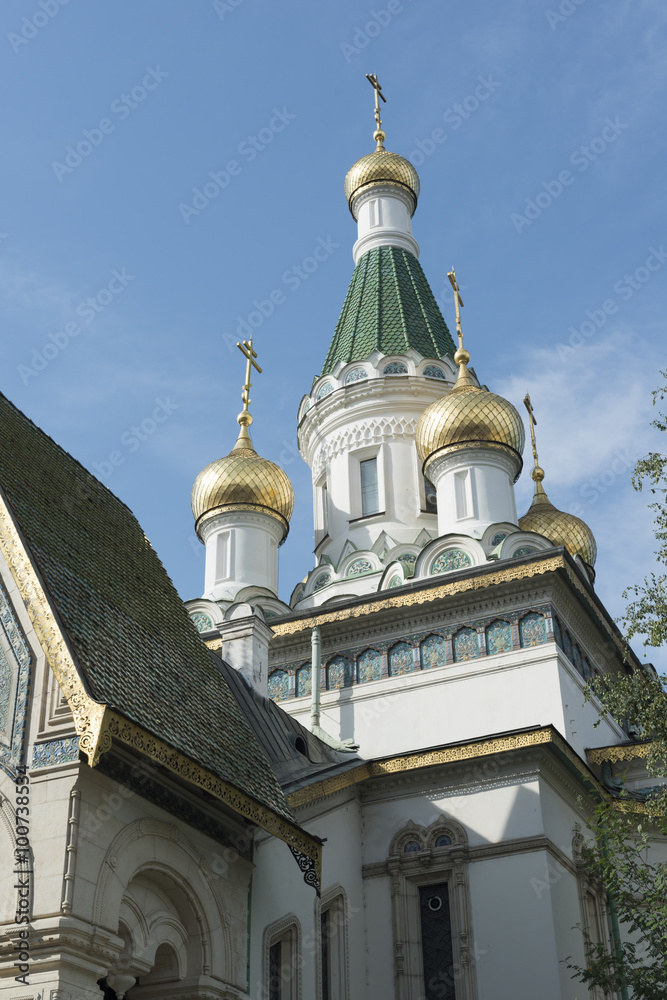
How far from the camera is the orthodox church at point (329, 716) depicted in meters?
7.14

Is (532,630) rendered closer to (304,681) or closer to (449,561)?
(449,561)

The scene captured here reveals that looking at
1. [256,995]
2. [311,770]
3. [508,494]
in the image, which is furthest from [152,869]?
[508,494]

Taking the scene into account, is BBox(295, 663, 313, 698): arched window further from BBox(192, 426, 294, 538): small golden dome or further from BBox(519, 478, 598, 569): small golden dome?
BBox(519, 478, 598, 569): small golden dome

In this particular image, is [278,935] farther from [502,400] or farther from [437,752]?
[502,400]

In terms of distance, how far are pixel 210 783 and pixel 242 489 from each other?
358 inches

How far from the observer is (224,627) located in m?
12.7

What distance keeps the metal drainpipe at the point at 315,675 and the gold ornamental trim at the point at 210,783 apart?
164 inches

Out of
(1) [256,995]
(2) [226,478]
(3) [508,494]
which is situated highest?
(2) [226,478]

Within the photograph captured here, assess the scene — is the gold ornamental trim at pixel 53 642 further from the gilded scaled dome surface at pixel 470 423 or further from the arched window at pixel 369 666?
the gilded scaled dome surface at pixel 470 423

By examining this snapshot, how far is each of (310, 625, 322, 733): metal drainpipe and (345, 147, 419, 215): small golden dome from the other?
975cm

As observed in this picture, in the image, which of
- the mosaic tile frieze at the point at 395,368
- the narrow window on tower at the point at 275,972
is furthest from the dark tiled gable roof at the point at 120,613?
the mosaic tile frieze at the point at 395,368

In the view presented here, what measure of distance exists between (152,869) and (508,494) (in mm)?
8495

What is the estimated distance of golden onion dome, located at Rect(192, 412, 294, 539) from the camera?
16.4m

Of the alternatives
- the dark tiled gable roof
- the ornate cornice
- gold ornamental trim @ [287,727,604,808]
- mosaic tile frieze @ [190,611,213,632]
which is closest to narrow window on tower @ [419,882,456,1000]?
gold ornamental trim @ [287,727,604,808]
